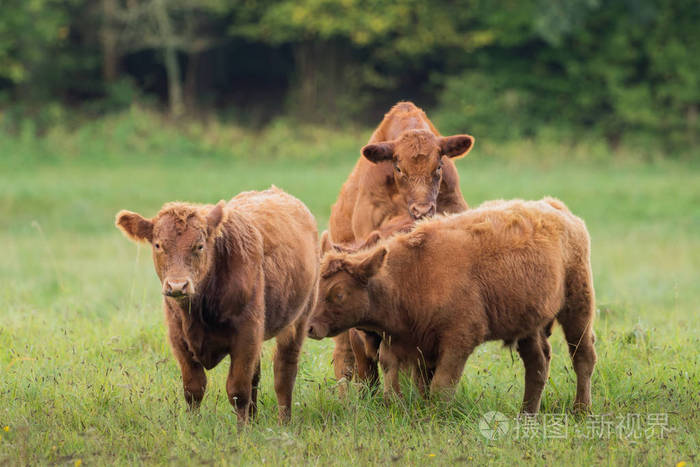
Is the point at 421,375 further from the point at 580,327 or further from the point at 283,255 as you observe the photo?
the point at 283,255

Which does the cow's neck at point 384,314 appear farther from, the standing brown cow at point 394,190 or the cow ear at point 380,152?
the cow ear at point 380,152

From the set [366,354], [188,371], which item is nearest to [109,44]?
[366,354]

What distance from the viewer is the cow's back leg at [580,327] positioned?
686cm

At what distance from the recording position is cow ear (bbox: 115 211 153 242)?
18.2 feet

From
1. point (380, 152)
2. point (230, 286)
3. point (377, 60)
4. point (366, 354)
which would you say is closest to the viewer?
point (230, 286)

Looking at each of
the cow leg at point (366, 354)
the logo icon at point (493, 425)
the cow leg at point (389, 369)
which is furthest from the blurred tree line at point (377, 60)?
the logo icon at point (493, 425)

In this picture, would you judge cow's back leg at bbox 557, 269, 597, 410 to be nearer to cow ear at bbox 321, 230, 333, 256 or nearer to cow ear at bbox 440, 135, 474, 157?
cow ear at bbox 440, 135, 474, 157

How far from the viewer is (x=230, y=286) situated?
18.7 feet

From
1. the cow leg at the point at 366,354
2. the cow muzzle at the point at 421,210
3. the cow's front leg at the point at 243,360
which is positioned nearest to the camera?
the cow's front leg at the point at 243,360

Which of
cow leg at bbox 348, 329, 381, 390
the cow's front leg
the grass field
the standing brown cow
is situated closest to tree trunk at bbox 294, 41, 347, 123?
the grass field

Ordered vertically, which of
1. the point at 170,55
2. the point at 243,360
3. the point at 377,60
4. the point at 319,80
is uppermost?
the point at 170,55

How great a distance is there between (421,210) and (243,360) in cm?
Answer: 239

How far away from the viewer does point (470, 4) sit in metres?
34.0

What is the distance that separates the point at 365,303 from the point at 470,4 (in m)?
29.2
